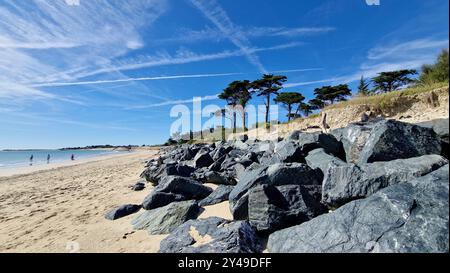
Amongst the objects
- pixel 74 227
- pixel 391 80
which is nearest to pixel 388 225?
pixel 74 227

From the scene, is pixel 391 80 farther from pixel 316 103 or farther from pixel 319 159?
pixel 319 159

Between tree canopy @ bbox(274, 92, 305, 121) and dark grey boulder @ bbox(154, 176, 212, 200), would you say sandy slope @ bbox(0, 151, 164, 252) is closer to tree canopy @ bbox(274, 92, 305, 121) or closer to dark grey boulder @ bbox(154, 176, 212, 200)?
dark grey boulder @ bbox(154, 176, 212, 200)

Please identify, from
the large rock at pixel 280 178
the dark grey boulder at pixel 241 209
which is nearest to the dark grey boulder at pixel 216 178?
the large rock at pixel 280 178

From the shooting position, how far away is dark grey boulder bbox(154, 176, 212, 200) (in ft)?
21.8

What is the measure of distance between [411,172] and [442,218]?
1229 mm

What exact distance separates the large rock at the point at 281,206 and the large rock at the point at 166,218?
1.52m

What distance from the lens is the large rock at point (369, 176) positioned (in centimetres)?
356

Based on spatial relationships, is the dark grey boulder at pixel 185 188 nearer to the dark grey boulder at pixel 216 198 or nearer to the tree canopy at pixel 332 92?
the dark grey boulder at pixel 216 198

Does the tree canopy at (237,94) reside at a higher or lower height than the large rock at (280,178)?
higher

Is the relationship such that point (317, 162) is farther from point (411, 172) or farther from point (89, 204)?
point (89, 204)

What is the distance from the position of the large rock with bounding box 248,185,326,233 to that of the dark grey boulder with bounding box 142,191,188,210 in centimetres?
264

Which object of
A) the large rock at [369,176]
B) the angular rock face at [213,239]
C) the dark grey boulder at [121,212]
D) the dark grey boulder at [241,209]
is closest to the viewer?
the angular rock face at [213,239]

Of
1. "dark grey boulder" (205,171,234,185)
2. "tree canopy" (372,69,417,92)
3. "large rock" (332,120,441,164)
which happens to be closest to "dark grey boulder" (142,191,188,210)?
"dark grey boulder" (205,171,234,185)

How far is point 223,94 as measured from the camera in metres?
44.2
